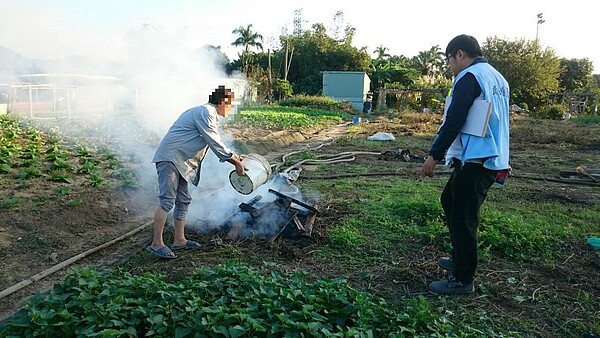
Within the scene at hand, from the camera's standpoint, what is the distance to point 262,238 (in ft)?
16.2

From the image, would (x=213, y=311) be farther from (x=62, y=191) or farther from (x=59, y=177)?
(x=59, y=177)

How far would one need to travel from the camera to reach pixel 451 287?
12.3 feet

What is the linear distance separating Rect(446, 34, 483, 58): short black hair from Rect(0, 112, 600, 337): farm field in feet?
6.27

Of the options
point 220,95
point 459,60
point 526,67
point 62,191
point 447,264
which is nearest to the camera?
point 459,60

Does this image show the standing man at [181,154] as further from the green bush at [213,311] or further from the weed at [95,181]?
the weed at [95,181]

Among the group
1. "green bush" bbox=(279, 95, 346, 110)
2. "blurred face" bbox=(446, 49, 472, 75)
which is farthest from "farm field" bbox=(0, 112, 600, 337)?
"green bush" bbox=(279, 95, 346, 110)

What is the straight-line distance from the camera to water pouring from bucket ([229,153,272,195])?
197 inches

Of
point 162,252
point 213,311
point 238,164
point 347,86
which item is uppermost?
point 347,86

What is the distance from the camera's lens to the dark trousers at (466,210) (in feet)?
11.5

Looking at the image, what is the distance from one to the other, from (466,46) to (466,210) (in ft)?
4.16

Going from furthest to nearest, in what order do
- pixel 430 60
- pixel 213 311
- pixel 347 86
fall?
pixel 430 60
pixel 347 86
pixel 213 311

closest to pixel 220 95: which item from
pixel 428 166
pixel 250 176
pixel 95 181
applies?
pixel 250 176

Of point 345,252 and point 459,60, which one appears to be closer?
point 459,60

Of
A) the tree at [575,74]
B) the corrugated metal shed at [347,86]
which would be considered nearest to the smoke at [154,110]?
the corrugated metal shed at [347,86]
